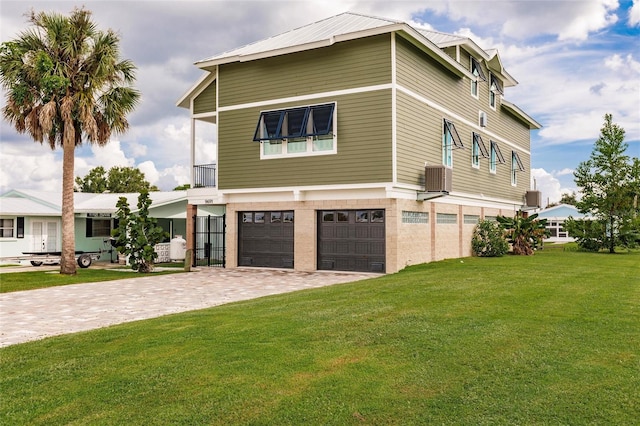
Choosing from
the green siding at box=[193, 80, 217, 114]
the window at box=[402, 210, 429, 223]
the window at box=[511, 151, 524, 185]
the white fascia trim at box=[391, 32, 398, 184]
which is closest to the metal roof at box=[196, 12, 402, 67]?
the white fascia trim at box=[391, 32, 398, 184]

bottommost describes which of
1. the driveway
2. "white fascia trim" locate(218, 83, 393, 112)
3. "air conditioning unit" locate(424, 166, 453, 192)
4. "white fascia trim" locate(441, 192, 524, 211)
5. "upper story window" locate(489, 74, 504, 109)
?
the driveway

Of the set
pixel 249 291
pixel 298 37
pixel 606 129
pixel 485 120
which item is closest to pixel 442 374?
pixel 249 291

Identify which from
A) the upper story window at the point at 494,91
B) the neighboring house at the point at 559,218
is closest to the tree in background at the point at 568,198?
the neighboring house at the point at 559,218

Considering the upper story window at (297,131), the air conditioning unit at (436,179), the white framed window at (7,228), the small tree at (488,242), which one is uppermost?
the upper story window at (297,131)

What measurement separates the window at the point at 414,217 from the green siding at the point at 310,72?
181 inches

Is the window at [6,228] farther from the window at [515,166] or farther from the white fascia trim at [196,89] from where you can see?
the window at [515,166]

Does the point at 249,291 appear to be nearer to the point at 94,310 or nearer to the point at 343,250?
the point at 94,310

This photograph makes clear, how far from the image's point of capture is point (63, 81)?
18828mm

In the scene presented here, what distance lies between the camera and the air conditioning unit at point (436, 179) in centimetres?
1941

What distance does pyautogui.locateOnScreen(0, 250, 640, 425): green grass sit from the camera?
4938 mm

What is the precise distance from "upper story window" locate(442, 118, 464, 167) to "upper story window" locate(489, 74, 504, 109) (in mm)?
6689

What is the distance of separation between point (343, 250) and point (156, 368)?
13340 mm

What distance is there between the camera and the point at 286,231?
20656mm

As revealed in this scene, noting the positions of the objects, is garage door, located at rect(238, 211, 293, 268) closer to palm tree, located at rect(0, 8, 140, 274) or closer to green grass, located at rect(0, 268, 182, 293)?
green grass, located at rect(0, 268, 182, 293)
